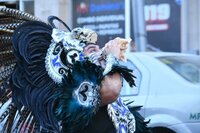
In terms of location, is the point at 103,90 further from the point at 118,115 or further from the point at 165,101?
the point at 165,101

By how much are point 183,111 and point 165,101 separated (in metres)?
0.22

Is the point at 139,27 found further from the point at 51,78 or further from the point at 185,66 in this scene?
the point at 51,78

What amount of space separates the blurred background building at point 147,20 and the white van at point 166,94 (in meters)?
4.58

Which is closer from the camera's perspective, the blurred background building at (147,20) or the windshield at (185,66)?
the windshield at (185,66)

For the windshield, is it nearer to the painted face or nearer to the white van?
the white van

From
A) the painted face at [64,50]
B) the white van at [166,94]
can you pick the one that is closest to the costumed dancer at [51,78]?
the painted face at [64,50]

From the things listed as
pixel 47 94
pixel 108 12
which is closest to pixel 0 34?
pixel 47 94

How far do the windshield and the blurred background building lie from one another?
4.24 meters

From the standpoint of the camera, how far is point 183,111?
20.2ft

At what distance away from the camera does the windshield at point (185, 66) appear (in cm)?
654

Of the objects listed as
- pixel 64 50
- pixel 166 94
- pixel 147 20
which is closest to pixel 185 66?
pixel 166 94

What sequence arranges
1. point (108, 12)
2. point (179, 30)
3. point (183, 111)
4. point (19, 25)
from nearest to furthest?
point (19, 25), point (183, 111), point (179, 30), point (108, 12)

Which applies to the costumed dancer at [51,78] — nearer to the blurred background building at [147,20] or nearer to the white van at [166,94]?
the white van at [166,94]

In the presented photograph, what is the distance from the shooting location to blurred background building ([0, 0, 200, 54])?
12047 millimetres
